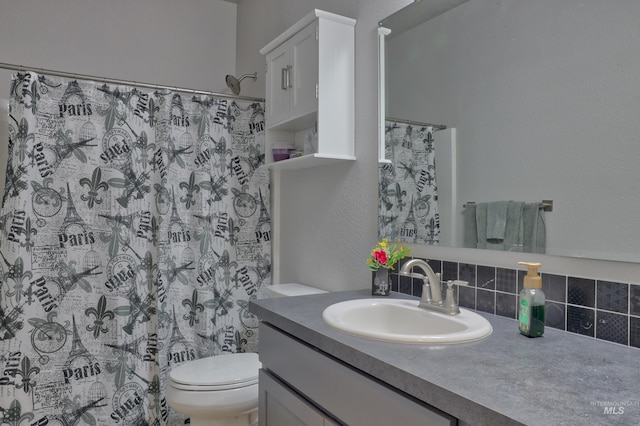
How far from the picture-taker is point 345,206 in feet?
6.55

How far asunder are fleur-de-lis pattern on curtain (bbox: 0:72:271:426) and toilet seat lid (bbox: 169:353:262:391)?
41 centimetres

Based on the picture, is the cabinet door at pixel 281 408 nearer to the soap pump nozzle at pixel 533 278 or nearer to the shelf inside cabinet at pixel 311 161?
the soap pump nozzle at pixel 533 278

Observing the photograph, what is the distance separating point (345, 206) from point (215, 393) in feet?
3.10

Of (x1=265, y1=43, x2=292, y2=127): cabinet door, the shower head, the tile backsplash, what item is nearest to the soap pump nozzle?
the tile backsplash

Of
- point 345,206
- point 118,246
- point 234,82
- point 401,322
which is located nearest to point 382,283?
point 401,322

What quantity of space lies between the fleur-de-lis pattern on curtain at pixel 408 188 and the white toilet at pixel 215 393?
84 centimetres

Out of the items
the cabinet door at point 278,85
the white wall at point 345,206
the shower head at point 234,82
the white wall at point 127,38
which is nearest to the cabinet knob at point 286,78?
the cabinet door at point 278,85

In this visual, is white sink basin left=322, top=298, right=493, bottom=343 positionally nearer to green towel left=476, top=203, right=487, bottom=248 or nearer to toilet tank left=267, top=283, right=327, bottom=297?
green towel left=476, top=203, right=487, bottom=248

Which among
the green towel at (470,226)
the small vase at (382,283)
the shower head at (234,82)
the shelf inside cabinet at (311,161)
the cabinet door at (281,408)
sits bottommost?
the cabinet door at (281,408)

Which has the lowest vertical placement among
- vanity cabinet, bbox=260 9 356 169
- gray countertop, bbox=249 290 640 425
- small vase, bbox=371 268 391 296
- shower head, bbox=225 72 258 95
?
gray countertop, bbox=249 290 640 425

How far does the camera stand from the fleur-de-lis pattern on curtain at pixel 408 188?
1.56 metres

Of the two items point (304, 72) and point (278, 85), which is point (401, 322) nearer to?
point (304, 72)

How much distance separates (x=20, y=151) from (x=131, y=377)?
3.95 ft

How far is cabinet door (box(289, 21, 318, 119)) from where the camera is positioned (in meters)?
1.89
